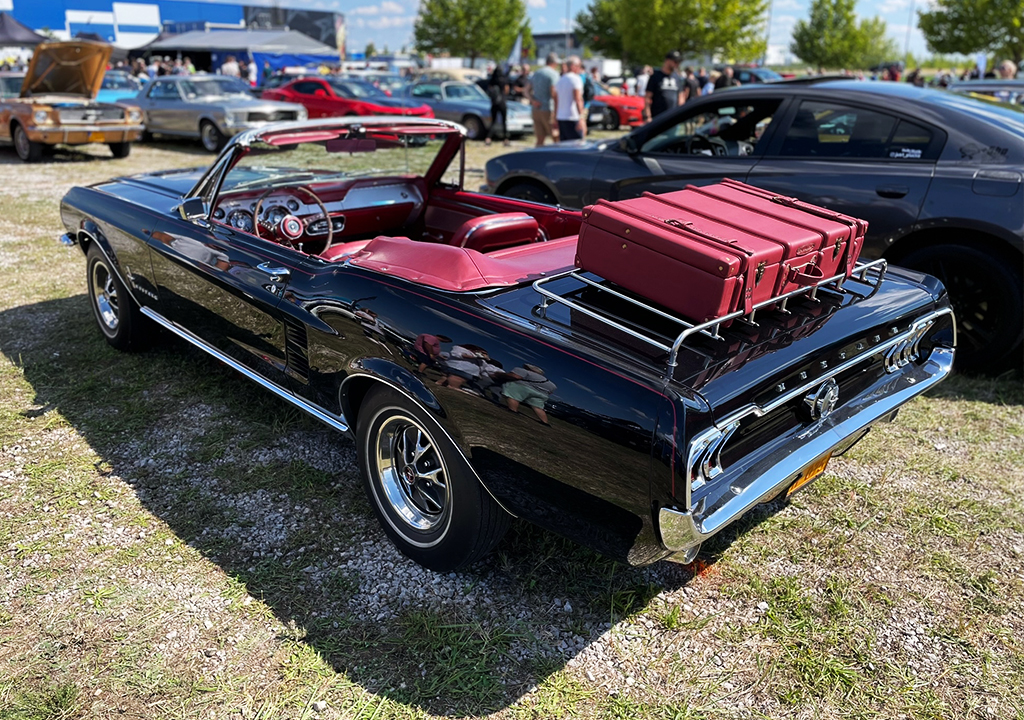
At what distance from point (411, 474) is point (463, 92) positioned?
15.0 m

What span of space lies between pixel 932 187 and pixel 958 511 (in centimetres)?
194

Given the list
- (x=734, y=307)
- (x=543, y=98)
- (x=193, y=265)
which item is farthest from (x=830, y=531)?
(x=543, y=98)

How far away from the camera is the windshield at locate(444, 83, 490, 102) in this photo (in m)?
16.3

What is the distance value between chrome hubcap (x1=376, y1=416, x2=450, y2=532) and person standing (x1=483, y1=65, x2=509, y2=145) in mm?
12840

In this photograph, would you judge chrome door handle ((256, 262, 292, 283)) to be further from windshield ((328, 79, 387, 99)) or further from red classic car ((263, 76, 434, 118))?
windshield ((328, 79, 387, 99))

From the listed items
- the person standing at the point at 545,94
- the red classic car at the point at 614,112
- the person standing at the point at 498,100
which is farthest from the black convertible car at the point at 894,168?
the red classic car at the point at 614,112

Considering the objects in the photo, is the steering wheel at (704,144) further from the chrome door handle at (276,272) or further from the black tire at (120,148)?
the black tire at (120,148)

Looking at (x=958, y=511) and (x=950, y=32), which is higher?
(x=950, y=32)

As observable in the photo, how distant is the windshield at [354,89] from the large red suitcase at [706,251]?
13454 mm

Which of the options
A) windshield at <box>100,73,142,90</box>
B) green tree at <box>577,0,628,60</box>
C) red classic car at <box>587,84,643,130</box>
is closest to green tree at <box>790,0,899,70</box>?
green tree at <box>577,0,628,60</box>

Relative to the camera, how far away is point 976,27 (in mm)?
33250

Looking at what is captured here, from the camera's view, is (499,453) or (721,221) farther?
(721,221)

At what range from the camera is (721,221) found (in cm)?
267

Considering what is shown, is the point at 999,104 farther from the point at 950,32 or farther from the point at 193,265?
the point at 950,32
